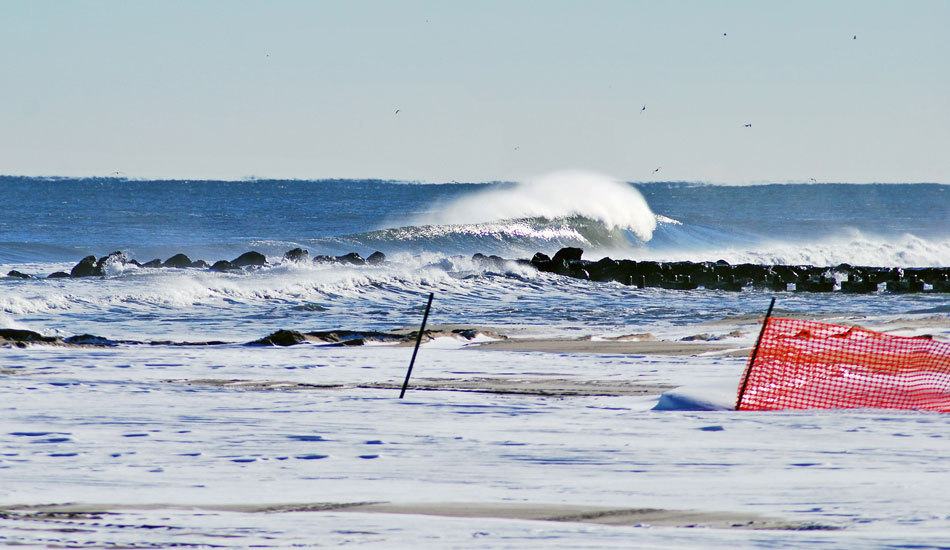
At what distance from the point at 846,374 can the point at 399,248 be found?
40041 millimetres

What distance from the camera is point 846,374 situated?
12289mm

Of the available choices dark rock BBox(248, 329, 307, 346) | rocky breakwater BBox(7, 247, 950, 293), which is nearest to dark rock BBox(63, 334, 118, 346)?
dark rock BBox(248, 329, 307, 346)

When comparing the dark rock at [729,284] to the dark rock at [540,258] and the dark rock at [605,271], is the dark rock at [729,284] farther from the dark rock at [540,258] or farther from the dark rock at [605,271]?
the dark rock at [540,258]

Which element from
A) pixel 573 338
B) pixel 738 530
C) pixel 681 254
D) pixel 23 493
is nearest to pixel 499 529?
pixel 738 530

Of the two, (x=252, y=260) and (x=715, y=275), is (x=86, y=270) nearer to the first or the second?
(x=252, y=260)

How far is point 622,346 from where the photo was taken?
17.0m

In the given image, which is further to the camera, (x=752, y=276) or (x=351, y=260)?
(x=351, y=260)

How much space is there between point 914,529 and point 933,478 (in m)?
1.47

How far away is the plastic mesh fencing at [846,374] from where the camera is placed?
1080 cm

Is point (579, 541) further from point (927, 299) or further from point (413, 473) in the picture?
point (927, 299)

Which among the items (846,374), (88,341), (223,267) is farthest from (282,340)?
(223,267)

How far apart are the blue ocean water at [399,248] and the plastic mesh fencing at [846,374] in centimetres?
658

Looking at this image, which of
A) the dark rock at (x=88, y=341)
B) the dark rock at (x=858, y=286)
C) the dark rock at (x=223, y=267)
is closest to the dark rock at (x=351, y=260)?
the dark rock at (x=223, y=267)

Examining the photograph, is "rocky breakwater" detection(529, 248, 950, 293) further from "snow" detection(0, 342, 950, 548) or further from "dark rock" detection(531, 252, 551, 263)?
"snow" detection(0, 342, 950, 548)
